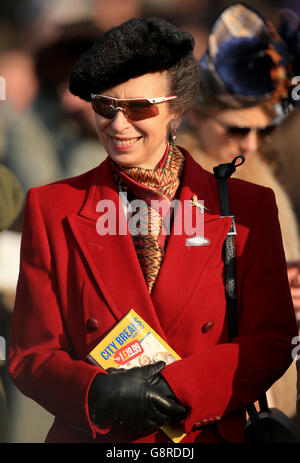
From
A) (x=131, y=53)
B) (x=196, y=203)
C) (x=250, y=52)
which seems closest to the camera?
(x=131, y=53)

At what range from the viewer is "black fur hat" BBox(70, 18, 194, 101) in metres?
2.93

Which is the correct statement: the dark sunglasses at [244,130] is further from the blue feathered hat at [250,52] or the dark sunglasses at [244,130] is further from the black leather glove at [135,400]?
the black leather glove at [135,400]

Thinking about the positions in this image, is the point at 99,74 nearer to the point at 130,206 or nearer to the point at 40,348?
the point at 130,206

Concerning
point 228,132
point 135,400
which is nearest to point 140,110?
point 135,400

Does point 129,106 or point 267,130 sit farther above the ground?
point 129,106

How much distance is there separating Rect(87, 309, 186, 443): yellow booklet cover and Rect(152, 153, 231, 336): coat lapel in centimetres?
9

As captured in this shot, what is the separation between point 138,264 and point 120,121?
0.56 meters

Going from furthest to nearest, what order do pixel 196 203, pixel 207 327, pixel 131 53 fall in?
pixel 196 203
pixel 207 327
pixel 131 53

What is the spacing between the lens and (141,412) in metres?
2.83

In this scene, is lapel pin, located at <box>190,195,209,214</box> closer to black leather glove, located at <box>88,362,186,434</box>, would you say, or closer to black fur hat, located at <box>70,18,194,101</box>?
black fur hat, located at <box>70,18,194,101</box>

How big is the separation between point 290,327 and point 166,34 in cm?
125

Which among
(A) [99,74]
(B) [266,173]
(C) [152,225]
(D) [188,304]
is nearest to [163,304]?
(D) [188,304]

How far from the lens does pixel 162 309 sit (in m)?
3.04

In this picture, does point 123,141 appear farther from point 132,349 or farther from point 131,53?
point 132,349
